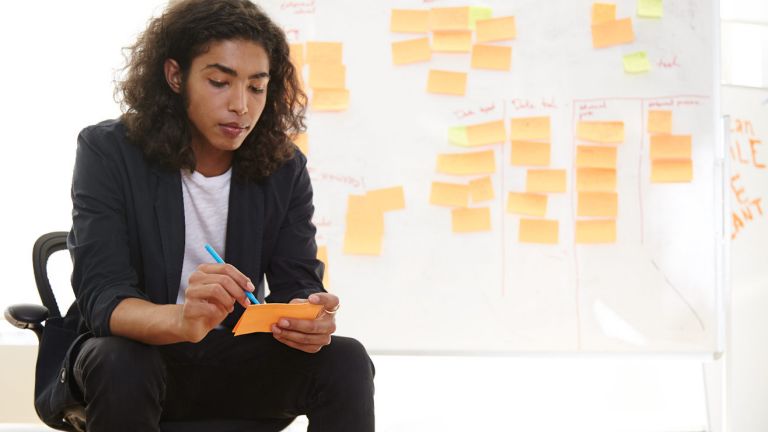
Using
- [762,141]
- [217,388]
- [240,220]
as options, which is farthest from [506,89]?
[217,388]

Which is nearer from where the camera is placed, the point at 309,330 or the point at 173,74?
the point at 309,330

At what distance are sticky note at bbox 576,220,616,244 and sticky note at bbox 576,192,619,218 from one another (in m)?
0.02

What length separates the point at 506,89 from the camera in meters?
2.39

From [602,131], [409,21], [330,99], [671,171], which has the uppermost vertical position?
[409,21]

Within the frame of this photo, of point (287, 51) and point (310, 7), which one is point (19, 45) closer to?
point (310, 7)

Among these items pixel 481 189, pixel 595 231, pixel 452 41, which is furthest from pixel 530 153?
pixel 452 41

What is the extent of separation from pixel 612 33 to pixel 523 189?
515 millimetres

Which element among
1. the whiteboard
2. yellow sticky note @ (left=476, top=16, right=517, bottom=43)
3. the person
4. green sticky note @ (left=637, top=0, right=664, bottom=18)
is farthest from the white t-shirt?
green sticky note @ (left=637, top=0, right=664, bottom=18)

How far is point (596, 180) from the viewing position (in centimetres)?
237

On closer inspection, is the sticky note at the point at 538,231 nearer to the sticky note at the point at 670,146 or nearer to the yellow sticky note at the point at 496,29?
the sticky note at the point at 670,146

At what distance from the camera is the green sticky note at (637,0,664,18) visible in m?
2.38

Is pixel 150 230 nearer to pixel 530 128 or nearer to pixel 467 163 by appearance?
pixel 467 163

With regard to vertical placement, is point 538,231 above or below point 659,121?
below

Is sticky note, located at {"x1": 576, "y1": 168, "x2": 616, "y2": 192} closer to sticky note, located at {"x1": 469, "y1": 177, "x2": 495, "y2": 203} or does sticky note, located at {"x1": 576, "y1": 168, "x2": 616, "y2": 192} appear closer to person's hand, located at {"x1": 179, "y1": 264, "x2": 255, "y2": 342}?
sticky note, located at {"x1": 469, "y1": 177, "x2": 495, "y2": 203}
